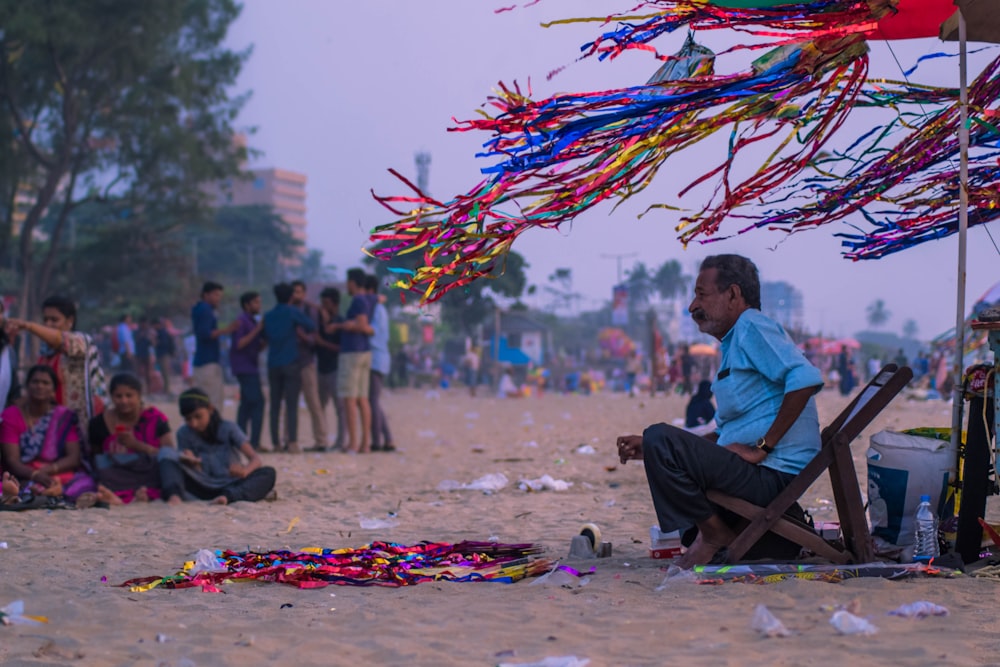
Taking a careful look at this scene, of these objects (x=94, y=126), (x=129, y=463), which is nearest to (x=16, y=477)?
(x=129, y=463)

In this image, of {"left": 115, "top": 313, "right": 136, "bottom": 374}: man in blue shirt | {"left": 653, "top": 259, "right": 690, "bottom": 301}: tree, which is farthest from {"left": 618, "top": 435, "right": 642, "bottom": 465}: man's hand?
{"left": 653, "top": 259, "right": 690, "bottom": 301}: tree

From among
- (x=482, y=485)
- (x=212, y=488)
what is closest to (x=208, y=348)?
(x=212, y=488)

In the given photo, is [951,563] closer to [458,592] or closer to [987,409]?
[987,409]

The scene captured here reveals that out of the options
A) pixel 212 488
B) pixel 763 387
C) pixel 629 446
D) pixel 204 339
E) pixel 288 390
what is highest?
pixel 204 339

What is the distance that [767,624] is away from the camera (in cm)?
Answer: 336

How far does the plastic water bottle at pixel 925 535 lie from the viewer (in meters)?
4.22

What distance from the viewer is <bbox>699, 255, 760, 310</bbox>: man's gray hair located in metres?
4.41

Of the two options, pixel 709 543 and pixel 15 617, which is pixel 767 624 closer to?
pixel 709 543

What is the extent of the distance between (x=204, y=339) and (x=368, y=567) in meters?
6.49

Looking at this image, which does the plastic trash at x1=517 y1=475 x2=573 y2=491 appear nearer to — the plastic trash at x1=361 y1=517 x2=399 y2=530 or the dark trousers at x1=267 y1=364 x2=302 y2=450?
the plastic trash at x1=361 y1=517 x2=399 y2=530

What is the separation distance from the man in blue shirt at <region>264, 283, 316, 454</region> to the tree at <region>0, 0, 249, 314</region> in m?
13.8

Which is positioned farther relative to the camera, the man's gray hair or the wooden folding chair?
the man's gray hair

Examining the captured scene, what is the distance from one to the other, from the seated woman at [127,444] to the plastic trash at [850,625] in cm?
524

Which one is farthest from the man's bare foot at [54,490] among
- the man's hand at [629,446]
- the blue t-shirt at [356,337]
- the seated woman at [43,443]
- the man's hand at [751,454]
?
the man's hand at [751,454]
